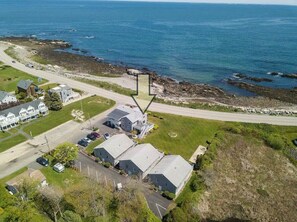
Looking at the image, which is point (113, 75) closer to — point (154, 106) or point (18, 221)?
point (154, 106)

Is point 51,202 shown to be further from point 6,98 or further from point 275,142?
point 275,142

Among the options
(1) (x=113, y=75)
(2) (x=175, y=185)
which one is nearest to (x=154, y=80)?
(1) (x=113, y=75)

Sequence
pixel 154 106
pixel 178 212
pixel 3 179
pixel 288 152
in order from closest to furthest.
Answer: pixel 178 212
pixel 3 179
pixel 288 152
pixel 154 106

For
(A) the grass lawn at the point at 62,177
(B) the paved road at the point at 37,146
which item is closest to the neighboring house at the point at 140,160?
(A) the grass lawn at the point at 62,177

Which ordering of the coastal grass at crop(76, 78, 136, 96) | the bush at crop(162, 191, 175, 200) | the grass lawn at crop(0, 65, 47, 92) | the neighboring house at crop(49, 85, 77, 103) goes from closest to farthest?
the bush at crop(162, 191, 175, 200) < the neighboring house at crop(49, 85, 77, 103) < the coastal grass at crop(76, 78, 136, 96) < the grass lawn at crop(0, 65, 47, 92)

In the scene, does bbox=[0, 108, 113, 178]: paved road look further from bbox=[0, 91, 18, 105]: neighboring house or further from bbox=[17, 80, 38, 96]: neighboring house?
bbox=[17, 80, 38, 96]: neighboring house

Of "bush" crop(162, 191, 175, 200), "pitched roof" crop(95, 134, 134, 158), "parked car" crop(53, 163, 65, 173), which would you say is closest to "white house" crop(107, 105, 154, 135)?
"pitched roof" crop(95, 134, 134, 158)
